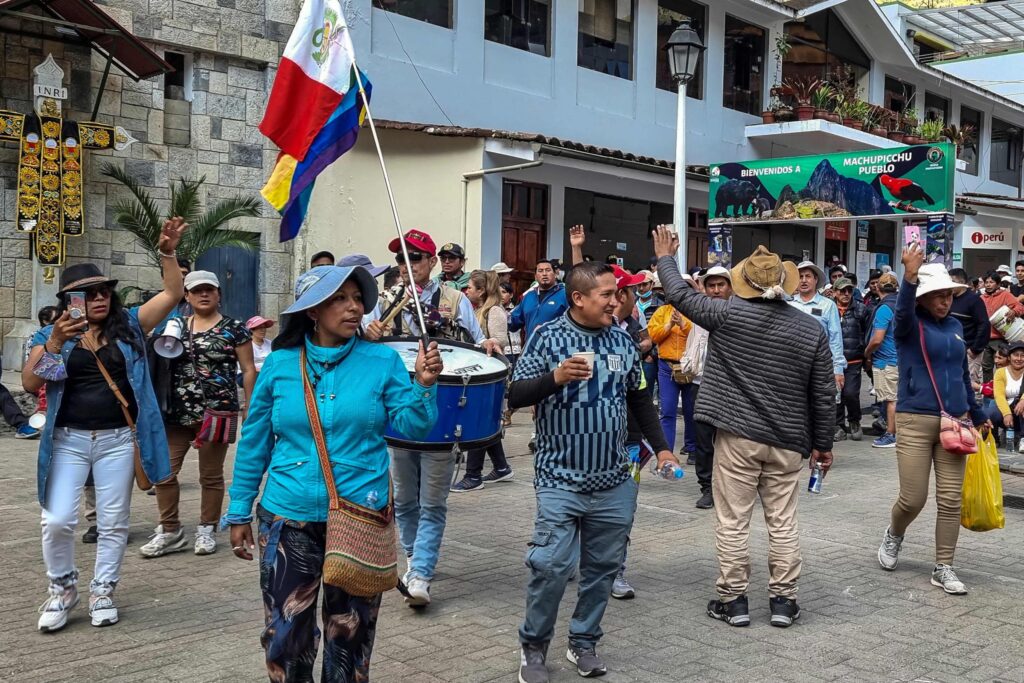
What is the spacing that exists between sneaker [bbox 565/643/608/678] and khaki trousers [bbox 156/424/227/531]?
9.84 ft

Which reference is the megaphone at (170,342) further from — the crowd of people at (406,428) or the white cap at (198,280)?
the white cap at (198,280)

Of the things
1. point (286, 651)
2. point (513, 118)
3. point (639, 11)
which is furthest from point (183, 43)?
point (286, 651)

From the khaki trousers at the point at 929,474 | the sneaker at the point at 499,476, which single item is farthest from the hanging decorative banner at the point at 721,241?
the khaki trousers at the point at 929,474

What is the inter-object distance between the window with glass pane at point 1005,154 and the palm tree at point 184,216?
2400cm

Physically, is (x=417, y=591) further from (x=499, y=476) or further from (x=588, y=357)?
(x=499, y=476)

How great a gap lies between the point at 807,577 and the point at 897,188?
941 centimetres

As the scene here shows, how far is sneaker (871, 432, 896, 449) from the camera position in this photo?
40.1 feet

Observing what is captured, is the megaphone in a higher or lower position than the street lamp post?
lower

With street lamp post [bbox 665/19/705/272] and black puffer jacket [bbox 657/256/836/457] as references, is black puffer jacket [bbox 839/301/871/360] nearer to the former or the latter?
street lamp post [bbox 665/19/705/272]

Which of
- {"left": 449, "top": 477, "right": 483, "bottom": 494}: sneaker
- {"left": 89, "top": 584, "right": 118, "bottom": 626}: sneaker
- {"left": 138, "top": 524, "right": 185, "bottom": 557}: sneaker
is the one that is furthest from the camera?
{"left": 449, "top": 477, "right": 483, "bottom": 494}: sneaker

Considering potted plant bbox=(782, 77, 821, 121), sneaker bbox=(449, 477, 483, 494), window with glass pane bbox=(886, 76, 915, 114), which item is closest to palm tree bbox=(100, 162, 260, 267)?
sneaker bbox=(449, 477, 483, 494)

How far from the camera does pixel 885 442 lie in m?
12.3

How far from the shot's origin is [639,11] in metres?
19.0

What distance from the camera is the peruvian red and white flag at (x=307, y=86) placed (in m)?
5.27
